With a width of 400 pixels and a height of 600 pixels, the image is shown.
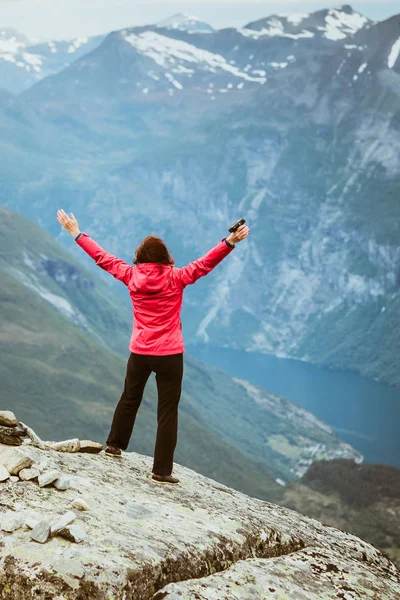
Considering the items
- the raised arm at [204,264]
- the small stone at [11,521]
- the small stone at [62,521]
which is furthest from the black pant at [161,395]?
the small stone at [11,521]

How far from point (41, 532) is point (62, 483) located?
208cm

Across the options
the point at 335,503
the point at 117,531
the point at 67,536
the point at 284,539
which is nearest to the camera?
the point at 67,536

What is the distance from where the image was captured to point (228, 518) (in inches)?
513

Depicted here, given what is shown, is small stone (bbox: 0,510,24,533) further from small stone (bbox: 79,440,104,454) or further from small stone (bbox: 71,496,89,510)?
small stone (bbox: 79,440,104,454)

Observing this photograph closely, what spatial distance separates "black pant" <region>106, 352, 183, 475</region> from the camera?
14383 mm

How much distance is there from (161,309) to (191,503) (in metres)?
3.25

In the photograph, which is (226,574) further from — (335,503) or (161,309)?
(335,503)

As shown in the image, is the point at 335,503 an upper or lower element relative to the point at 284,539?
upper

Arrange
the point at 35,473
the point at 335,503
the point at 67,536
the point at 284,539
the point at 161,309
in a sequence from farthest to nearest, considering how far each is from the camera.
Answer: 1. the point at 335,503
2. the point at 161,309
3. the point at 284,539
4. the point at 35,473
5. the point at 67,536

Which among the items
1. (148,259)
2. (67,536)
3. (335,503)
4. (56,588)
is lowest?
(56,588)

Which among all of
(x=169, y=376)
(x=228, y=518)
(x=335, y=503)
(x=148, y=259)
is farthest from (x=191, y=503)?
(x=335, y=503)

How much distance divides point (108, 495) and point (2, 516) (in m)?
2.27

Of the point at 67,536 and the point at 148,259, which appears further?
the point at 148,259

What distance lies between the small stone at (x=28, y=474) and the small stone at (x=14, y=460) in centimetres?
9
